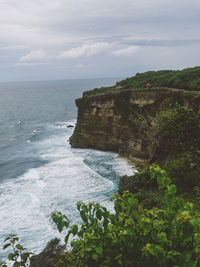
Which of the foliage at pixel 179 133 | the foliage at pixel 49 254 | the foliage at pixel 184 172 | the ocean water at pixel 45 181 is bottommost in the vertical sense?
the ocean water at pixel 45 181

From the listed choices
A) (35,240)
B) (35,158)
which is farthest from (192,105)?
(35,158)

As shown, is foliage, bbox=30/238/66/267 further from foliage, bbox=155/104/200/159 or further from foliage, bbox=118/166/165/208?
foliage, bbox=155/104/200/159

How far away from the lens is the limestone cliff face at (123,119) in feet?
114

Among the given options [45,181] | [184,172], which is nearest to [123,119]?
[45,181]

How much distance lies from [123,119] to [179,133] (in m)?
14.8

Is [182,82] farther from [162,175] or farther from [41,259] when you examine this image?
[162,175]

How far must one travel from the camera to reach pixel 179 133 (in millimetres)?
25219

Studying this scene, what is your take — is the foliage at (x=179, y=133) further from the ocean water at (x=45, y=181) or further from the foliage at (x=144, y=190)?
the ocean water at (x=45, y=181)

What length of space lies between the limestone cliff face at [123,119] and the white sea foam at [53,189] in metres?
2.09

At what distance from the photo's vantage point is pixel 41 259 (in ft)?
51.2

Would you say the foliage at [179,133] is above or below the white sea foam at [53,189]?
above

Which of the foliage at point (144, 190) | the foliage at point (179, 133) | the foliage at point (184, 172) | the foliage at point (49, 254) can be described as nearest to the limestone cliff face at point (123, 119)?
the foliage at point (179, 133)

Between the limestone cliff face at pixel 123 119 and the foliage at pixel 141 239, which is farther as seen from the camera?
the limestone cliff face at pixel 123 119

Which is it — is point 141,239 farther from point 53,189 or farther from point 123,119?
point 123,119
